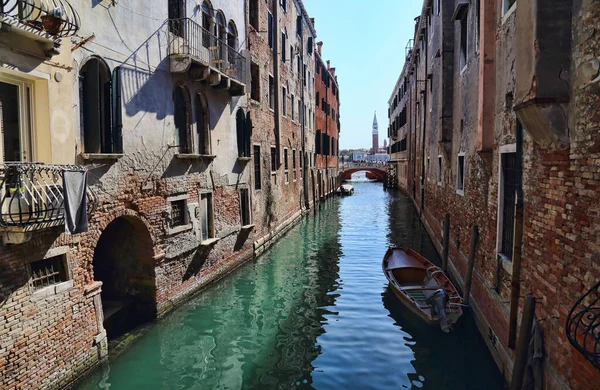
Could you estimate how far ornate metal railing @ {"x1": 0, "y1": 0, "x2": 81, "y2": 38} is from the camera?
5.14m

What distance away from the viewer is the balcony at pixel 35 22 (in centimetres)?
511

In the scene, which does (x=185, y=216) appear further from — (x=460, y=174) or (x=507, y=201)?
(x=460, y=174)

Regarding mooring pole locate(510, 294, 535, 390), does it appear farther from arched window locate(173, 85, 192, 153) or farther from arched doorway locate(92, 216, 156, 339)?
arched window locate(173, 85, 192, 153)

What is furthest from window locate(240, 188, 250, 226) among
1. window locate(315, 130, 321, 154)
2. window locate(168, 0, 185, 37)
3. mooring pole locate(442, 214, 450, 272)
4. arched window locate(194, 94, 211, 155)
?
window locate(315, 130, 321, 154)

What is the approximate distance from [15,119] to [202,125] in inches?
222

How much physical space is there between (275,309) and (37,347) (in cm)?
530

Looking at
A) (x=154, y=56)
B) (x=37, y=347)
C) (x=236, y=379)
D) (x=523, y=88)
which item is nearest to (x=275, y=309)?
(x=236, y=379)

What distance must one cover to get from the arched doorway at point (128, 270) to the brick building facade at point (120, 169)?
3 cm

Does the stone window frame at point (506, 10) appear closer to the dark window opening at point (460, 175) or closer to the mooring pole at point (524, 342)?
the mooring pole at point (524, 342)

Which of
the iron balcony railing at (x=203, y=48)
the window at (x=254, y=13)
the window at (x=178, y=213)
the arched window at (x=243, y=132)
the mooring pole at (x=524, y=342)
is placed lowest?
the mooring pole at (x=524, y=342)

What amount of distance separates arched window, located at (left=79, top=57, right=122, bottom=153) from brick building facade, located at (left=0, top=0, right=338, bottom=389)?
19 mm

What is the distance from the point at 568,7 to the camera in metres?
4.66

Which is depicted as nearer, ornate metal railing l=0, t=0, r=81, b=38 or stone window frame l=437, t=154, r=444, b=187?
ornate metal railing l=0, t=0, r=81, b=38

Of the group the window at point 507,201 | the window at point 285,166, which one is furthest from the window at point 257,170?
the window at point 507,201
